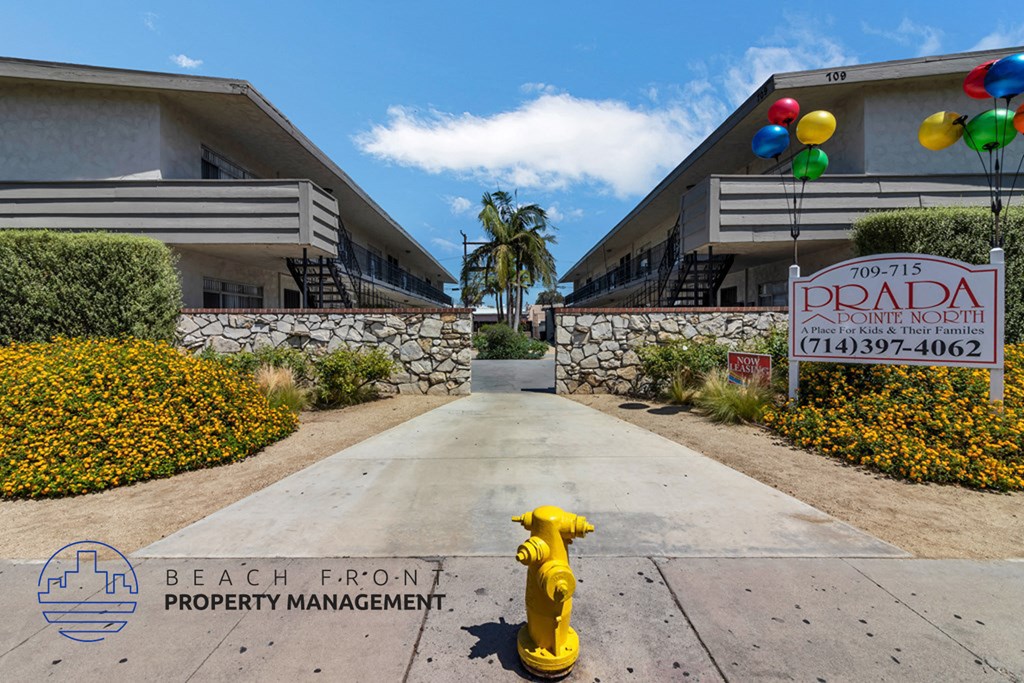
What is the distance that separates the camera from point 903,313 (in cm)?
654

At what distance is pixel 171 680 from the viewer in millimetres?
2041

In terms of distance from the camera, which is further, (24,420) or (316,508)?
(24,420)

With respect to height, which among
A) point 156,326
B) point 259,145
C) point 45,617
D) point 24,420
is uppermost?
point 259,145

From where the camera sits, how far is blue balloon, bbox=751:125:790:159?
9133 millimetres

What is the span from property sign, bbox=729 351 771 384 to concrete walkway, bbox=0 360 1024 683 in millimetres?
4149

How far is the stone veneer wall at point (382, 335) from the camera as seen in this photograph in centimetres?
1062

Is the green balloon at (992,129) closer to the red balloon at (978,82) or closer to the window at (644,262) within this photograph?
the red balloon at (978,82)

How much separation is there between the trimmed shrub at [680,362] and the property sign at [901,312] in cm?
220

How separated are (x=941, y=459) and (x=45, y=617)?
7772 millimetres

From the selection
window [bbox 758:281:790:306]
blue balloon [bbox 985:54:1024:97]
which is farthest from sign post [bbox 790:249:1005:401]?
window [bbox 758:281:790:306]

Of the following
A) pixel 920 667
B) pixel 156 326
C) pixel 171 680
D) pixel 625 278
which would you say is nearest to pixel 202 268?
pixel 156 326

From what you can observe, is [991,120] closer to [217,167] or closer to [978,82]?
[978,82]

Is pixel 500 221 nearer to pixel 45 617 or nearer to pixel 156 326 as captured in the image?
pixel 156 326

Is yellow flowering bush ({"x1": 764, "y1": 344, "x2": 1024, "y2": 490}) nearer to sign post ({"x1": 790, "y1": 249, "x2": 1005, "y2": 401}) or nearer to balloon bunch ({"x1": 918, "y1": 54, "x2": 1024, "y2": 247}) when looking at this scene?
sign post ({"x1": 790, "y1": 249, "x2": 1005, "y2": 401})
